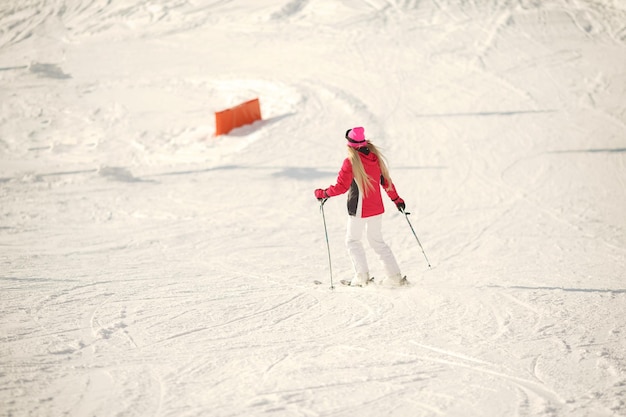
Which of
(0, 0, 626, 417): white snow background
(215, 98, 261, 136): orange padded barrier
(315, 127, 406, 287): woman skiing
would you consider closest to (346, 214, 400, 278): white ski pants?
(315, 127, 406, 287): woman skiing

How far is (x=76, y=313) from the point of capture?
554 cm

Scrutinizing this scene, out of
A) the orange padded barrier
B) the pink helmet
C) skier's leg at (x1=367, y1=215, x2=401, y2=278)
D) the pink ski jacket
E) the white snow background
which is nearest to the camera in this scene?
the white snow background

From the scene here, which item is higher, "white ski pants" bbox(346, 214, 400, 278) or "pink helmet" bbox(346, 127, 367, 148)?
"pink helmet" bbox(346, 127, 367, 148)

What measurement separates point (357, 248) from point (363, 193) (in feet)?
2.18

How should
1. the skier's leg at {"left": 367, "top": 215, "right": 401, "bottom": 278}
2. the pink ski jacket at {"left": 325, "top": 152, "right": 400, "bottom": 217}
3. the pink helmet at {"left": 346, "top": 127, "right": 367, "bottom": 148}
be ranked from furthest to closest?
the skier's leg at {"left": 367, "top": 215, "right": 401, "bottom": 278}, the pink ski jacket at {"left": 325, "top": 152, "right": 400, "bottom": 217}, the pink helmet at {"left": 346, "top": 127, "right": 367, "bottom": 148}

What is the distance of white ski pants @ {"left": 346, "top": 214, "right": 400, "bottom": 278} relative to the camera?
6352 millimetres

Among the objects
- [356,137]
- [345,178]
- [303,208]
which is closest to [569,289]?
[345,178]

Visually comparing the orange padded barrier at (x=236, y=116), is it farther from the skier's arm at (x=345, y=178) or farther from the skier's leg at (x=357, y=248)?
the skier's arm at (x=345, y=178)

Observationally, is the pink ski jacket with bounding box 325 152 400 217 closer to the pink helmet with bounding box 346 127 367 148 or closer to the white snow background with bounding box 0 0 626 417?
the pink helmet with bounding box 346 127 367 148

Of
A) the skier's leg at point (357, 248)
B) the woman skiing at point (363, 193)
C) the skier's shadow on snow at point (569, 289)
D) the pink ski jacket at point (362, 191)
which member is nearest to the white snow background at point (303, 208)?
the skier's shadow on snow at point (569, 289)

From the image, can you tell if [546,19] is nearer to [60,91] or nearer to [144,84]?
[144,84]

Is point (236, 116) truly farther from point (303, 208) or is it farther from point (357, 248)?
point (357, 248)

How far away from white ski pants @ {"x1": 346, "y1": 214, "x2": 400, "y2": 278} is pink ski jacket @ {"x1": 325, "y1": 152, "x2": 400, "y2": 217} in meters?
0.10

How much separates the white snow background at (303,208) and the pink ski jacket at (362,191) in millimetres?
807
